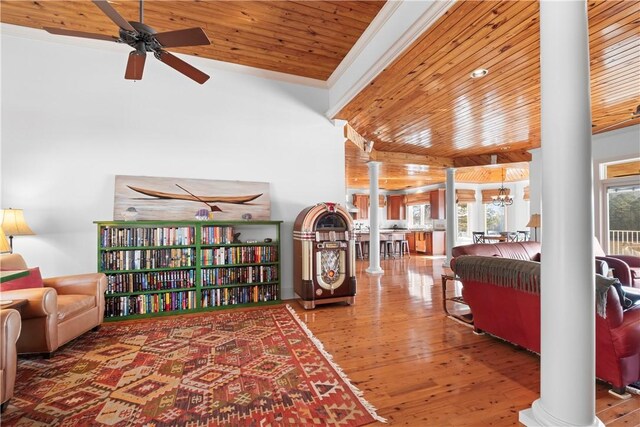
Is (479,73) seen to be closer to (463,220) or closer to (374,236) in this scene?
(374,236)

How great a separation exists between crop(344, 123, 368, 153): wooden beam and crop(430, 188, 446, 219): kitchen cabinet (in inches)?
207

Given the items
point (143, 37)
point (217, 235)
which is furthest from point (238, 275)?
point (143, 37)

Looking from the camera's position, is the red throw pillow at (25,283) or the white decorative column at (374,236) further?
the white decorative column at (374,236)

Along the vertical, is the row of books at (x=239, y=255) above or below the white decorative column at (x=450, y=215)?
below

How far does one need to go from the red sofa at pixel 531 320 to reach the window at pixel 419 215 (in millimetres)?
8314

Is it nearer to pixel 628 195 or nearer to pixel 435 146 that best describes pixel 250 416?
pixel 435 146

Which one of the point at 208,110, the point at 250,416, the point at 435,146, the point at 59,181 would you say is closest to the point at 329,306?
the point at 250,416

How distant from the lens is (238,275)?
395 centimetres

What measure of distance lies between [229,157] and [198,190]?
0.65 m

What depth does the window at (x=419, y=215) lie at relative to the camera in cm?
1113

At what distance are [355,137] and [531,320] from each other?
391 cm

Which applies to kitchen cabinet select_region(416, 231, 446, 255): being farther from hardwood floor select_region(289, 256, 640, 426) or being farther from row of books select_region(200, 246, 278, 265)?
row of books select_region(200, 246, 278, 265)

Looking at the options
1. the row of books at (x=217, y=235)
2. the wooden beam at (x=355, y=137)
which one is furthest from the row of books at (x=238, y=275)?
the wooden beam at (x=355, y=137)

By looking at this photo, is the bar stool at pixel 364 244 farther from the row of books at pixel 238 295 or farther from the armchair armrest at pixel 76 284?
the armchair armrest at pixel 76 284
